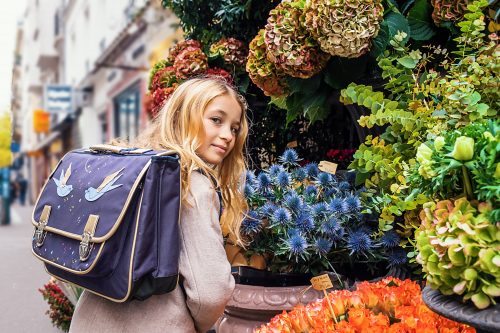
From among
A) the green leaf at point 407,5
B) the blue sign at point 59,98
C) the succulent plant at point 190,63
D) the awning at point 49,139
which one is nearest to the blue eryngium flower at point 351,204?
the green leaf at point 407,5

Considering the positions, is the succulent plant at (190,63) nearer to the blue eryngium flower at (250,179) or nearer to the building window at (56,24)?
the blue eryngium flower at (250,179)

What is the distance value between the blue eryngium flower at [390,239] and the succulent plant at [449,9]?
86 cm

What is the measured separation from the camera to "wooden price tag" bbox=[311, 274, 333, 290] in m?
2.15

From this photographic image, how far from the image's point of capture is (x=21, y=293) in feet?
21.6

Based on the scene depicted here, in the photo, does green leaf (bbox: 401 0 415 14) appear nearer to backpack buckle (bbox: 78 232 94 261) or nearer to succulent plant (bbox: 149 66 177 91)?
succulent plant (bbox: 149 66 177 91)

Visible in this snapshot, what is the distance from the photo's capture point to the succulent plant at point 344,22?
204 cm

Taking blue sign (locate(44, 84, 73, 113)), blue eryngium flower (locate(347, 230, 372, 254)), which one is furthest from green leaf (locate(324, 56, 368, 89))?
blue sign (locate(44, 84, 73, 113))

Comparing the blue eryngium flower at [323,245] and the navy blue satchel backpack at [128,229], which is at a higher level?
the navy blue satchel backpack at [128,229]

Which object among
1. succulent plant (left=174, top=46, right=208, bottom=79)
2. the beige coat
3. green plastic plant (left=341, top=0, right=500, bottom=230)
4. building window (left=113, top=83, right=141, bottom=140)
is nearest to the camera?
green plastic plant (left=341, top=0, right=500, bottom=230)

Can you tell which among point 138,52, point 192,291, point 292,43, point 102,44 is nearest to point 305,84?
point 292,43

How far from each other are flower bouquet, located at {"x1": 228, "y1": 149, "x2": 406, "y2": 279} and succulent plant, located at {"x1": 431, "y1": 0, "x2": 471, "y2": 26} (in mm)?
777

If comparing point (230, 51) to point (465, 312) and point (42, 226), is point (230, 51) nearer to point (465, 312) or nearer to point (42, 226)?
point (42, 226)

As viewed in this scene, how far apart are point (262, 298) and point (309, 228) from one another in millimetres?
382

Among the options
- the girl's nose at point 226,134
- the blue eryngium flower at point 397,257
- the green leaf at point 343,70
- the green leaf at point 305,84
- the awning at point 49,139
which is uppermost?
the green leaf at point 343,70
